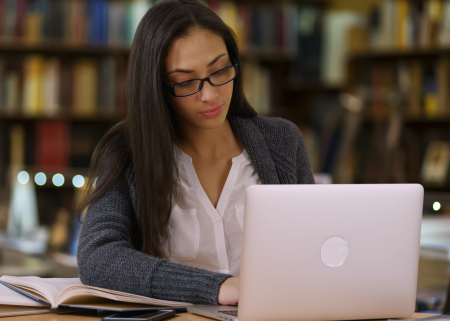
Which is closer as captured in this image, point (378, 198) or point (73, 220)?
point (378, 198)

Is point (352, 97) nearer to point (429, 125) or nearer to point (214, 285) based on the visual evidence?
point (429, 125)

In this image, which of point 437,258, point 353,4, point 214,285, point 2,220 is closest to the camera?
point 214,285

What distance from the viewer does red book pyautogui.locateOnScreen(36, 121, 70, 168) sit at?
12.2ft

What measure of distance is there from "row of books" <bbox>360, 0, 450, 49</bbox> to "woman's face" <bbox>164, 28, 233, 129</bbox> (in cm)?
245

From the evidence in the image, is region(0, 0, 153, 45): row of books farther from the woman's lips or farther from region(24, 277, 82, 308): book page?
region(24, 277, 82, 308): book page

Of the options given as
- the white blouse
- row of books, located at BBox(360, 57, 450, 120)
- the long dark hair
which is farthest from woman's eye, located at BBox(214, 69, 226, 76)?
row of books, located at BBox(360, 57, 450, 120)

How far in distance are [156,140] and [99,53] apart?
2593mm

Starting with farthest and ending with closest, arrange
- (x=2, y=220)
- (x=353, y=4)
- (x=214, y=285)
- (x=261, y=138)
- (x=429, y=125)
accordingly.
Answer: (x=353, y=4)
(x=429, y=125)
(x=2, y=220)
(x=261, y=138)
(x=214, y=285)

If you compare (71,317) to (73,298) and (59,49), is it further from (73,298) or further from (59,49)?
(59,49)

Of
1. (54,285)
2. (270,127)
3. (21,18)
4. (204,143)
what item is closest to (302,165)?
(270,127)

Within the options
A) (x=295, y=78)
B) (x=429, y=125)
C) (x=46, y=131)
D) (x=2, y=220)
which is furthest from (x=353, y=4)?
(x=2, y=220)

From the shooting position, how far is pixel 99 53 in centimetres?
377

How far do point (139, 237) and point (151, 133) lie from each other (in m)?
0.24

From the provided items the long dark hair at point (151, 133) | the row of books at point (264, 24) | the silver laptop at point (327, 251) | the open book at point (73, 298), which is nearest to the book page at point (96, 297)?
the open book at point (73, 298)
